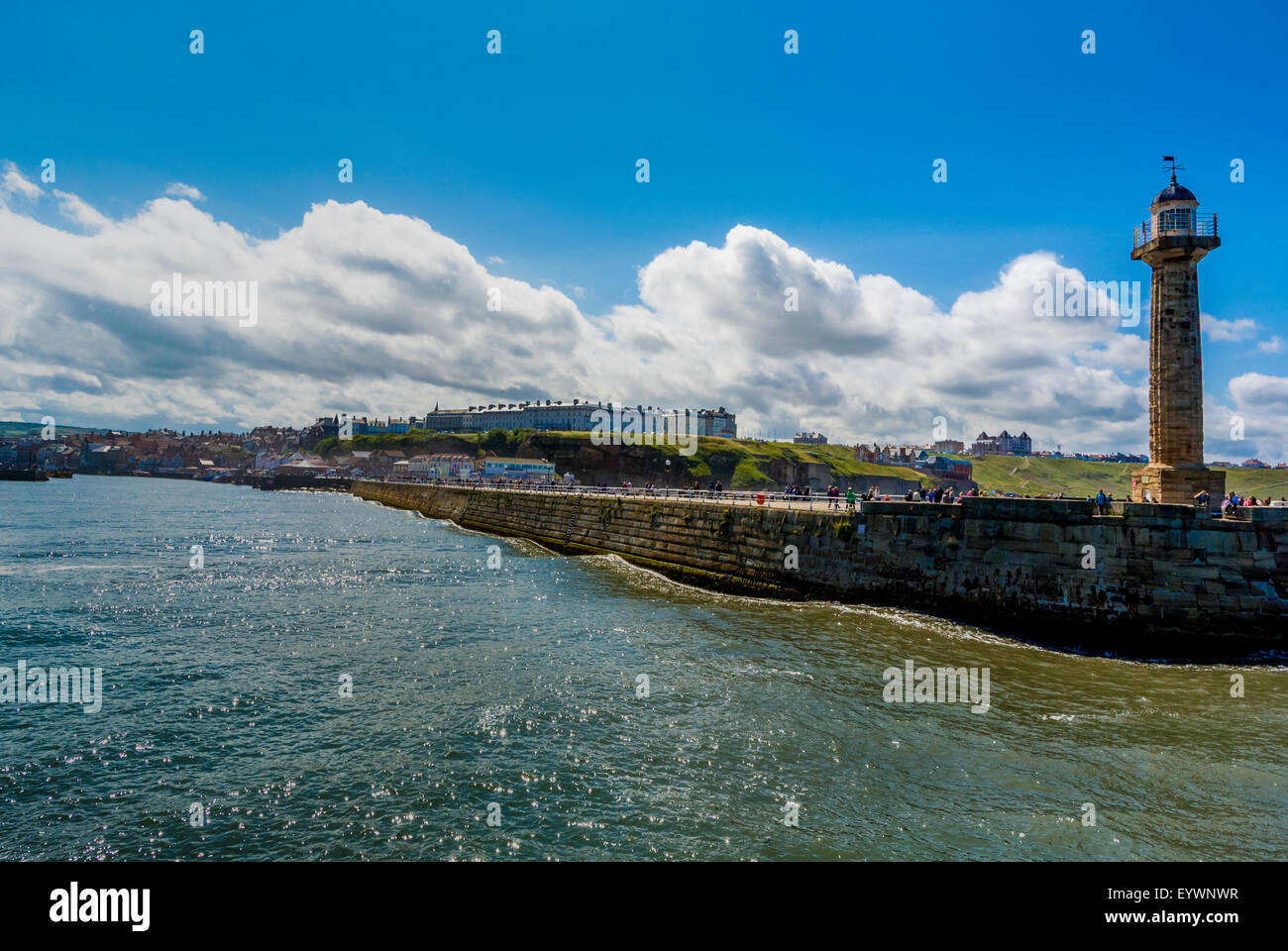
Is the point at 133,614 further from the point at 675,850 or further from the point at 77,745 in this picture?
the point at 675,850

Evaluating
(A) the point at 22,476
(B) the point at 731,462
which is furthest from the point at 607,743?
(A) the point at 22,476

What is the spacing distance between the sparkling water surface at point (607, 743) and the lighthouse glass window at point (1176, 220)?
17.0 metres

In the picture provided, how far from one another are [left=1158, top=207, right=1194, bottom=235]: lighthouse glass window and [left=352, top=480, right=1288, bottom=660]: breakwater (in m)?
12.2

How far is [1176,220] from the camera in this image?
2448 centimetres

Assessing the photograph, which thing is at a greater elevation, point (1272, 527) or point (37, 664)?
point (1272, 527)

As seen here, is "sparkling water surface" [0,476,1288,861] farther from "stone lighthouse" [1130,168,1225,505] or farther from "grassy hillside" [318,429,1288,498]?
"grassy hillside" [318,429,1288,498]

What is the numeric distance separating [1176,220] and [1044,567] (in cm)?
1528

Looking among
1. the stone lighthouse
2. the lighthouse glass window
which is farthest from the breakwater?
the lighthouse glass window

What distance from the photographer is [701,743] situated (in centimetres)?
1211

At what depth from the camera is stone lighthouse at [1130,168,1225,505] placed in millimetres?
24141

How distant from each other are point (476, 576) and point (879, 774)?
2538 cm

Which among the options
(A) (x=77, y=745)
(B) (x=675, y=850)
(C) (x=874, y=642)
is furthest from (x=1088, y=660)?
(A) (x=77, y=745)

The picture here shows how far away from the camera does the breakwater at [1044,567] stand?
18625mm
